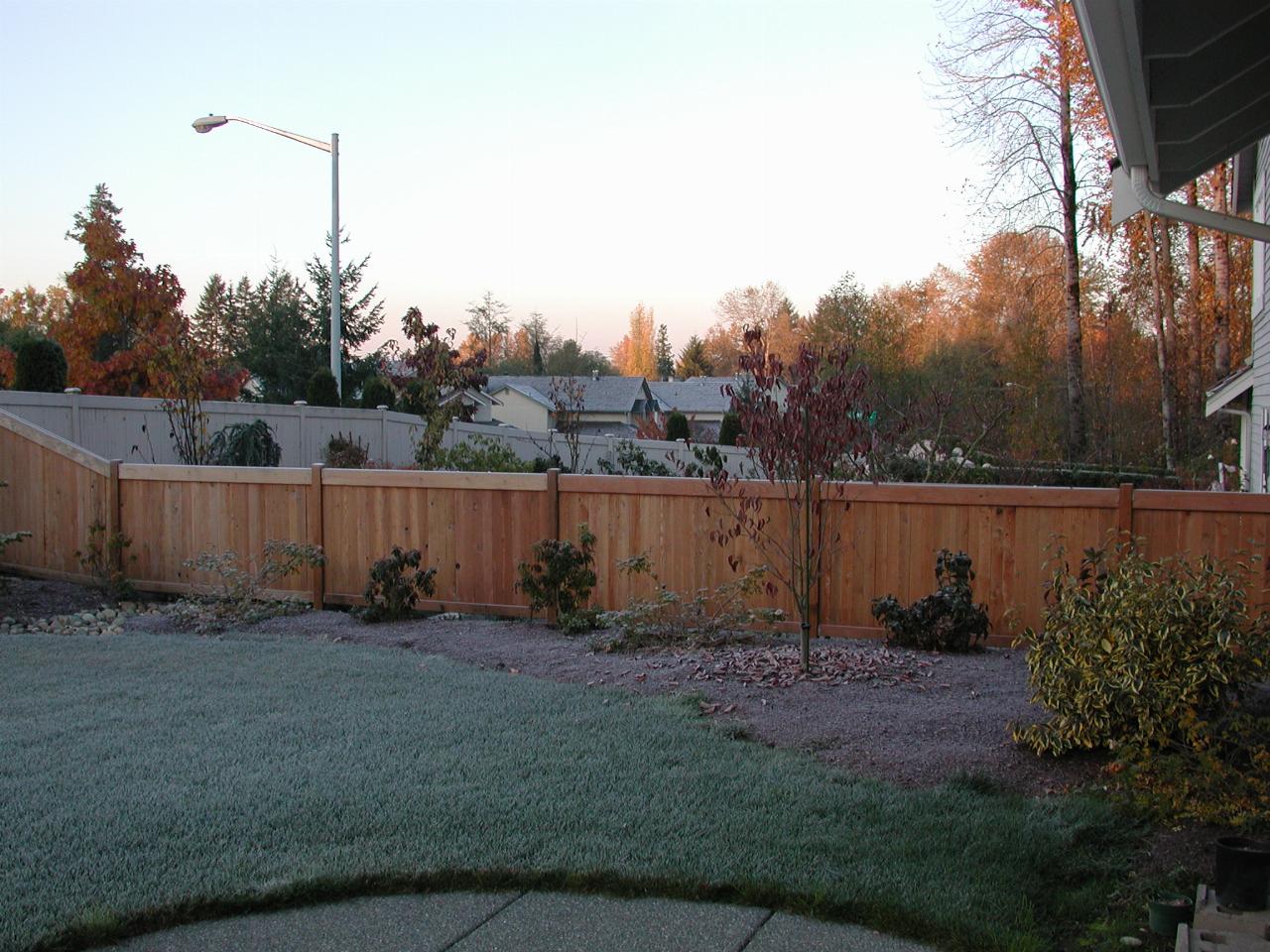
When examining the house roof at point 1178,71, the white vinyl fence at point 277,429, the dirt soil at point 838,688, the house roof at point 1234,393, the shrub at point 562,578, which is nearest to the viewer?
the house roof at point 1178,71

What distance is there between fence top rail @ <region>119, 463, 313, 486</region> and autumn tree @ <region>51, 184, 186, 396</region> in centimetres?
1755

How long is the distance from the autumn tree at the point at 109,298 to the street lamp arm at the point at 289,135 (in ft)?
31.7

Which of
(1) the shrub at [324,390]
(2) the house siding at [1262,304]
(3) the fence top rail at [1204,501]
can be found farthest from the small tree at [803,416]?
(1) the shrub at [324,390]

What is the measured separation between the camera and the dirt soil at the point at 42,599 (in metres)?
9.52

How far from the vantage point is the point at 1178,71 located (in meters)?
5.70

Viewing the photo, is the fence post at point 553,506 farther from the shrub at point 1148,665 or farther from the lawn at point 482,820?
the shrub at point 1148,665

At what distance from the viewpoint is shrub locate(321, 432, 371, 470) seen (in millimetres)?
17922

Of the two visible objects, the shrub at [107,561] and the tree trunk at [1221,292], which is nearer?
the shrub at [107,561]

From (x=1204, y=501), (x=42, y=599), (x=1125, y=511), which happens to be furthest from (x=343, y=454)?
(x=1204, y=501)

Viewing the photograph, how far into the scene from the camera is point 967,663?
23.2 ft

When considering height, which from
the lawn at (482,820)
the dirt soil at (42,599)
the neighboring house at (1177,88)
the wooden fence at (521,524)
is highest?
the neighboring house at (1177,88)

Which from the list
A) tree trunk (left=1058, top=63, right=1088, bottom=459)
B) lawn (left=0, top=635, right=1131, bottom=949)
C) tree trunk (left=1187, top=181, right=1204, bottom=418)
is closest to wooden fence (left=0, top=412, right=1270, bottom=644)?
lawn (left=0, top=635, right=1131, bottom=949)

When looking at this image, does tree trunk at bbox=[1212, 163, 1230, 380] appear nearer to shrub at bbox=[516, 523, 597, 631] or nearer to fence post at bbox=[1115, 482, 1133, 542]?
fence post at bbox=[1115, 482, 1133, 542]

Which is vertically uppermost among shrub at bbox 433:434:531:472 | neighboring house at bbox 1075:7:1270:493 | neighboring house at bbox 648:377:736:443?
neighboring house at bbox 648:377:736:443
